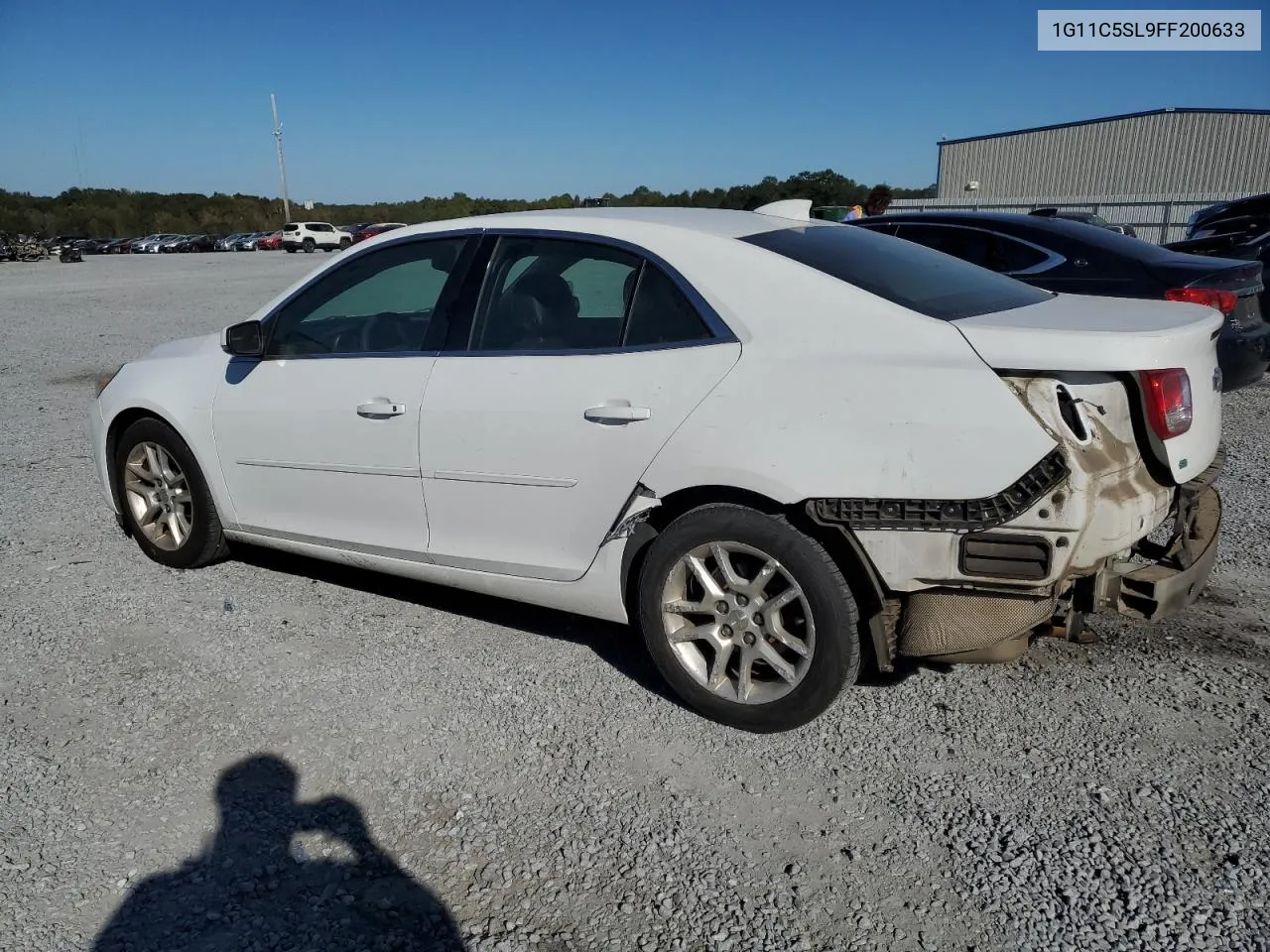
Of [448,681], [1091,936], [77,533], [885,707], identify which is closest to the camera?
[1091,936]

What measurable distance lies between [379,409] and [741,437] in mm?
A: 1526

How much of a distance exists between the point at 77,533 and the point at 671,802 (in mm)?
4198

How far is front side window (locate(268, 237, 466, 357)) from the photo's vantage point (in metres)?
4.08

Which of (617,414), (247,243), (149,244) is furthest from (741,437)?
(149,244)

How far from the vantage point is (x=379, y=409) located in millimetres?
3924

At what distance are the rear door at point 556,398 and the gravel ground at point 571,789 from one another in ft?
1.96

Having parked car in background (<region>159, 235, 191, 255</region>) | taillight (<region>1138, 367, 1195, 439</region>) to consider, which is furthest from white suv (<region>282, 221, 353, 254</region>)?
taillight (<region>1138, 367, 1195, 439</region>)

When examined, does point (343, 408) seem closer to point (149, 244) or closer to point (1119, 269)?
point (1119, 269)

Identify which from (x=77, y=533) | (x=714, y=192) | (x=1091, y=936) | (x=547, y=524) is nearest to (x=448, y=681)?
(x=547, y=524)

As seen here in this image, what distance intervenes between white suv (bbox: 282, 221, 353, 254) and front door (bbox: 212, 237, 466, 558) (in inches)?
2093

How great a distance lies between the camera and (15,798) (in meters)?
3.08

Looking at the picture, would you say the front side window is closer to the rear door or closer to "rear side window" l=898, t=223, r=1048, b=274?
the rear door

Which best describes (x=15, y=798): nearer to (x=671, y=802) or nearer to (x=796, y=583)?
(x=671, y=802)

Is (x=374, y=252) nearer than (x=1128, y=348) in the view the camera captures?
No
